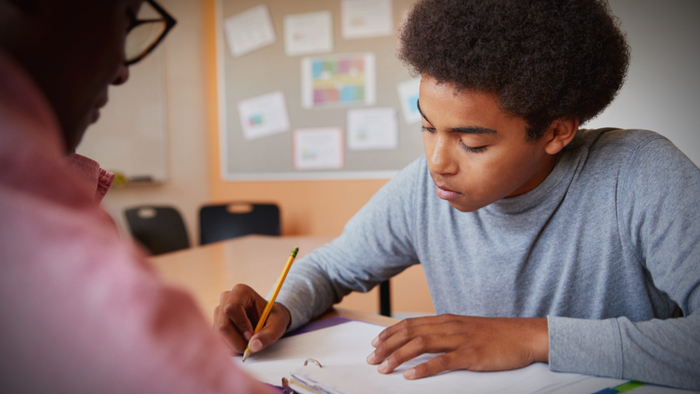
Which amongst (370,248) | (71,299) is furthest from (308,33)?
(71,299)

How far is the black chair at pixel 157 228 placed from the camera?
2320 millimetres

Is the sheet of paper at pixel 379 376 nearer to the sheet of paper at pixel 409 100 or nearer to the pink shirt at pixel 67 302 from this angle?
the pink shirt at pixel 67 302

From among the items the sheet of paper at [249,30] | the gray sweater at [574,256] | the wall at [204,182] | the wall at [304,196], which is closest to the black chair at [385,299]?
the wall at [204,182]

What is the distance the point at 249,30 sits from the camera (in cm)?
290

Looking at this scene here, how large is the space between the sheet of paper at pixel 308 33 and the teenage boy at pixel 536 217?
1971 millimetres

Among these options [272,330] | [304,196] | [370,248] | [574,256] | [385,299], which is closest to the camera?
[272,330]

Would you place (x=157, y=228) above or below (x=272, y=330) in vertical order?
below

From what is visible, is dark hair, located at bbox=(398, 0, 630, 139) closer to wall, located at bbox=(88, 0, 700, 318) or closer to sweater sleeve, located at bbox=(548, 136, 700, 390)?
sweater sleeve, located at bbox=(548, 136, 700, 390)

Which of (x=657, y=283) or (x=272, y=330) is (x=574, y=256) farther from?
(x=272, y=330)

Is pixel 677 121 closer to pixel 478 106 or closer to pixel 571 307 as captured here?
pixel 571 307

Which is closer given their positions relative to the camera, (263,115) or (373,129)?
(373,129)

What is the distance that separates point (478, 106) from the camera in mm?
732

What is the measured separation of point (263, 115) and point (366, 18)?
858mm

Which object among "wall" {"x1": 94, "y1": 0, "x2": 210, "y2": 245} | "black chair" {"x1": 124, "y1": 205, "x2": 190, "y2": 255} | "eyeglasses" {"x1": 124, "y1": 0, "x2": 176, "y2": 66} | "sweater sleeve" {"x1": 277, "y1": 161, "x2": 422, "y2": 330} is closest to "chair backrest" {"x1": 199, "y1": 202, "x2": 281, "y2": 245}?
"black chair" {"x1": 124, "y1": 205, "x2": 190, "y2": 255}
